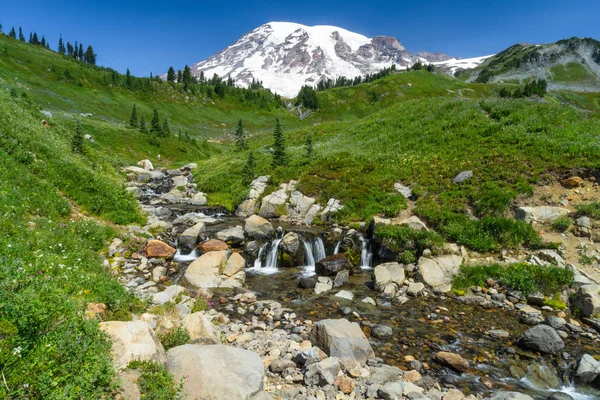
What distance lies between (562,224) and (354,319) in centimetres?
1265

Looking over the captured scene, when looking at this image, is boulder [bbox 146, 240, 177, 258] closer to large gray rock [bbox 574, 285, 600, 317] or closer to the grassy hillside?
the grassy hillside

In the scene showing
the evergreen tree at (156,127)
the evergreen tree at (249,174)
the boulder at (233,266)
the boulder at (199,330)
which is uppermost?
the evergreen tree at (156,127)

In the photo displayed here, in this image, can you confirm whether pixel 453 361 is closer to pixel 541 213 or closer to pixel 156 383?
pixel 156 383

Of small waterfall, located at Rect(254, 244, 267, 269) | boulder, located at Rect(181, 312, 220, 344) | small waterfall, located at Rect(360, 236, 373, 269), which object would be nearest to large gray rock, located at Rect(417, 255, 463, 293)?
small waterfall, located at Rect(360, 236, 373, 269)

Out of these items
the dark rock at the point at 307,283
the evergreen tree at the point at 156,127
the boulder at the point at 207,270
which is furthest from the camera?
the evergreen tree at the point at 156,127

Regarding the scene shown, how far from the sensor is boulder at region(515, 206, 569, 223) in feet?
55.8

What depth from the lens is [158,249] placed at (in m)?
17.7

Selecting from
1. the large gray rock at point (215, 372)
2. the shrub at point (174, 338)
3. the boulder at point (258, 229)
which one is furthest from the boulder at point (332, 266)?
the large gray rock at point (215, 372)

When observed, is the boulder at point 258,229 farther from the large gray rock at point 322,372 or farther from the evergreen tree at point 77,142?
the evergreen tree at point 77,142

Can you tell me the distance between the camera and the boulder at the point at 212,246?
18941 mm

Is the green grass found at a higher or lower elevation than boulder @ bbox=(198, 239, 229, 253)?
lower

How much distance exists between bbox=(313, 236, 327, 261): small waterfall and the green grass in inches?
300

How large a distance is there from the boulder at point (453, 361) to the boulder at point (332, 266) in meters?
7.69

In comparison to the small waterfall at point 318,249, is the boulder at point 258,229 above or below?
above
